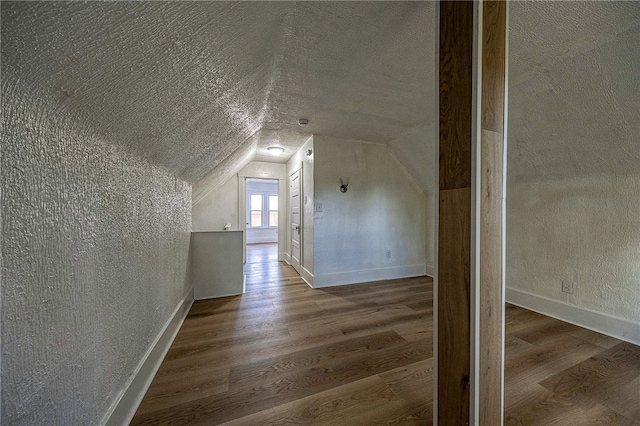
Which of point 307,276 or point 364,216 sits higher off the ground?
point 364,216

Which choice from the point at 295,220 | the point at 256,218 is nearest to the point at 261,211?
the point at 256,218

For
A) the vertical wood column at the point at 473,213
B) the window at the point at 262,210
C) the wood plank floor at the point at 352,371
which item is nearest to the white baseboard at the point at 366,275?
the wood plank floor at the point at 352,371

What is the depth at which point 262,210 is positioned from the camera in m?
8.77

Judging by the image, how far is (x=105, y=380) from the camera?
37.1 inches

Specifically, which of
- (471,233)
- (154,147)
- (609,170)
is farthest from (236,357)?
(609,170)

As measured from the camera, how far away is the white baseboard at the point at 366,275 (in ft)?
10.5

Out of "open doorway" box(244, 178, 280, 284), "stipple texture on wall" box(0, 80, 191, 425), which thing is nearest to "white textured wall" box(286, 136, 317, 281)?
"stipple texture on wall" box(0, 80, 191, 425)

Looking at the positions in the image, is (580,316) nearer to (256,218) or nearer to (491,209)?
(491,209)

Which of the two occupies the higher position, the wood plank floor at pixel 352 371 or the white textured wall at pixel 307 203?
the white textured wall at pixel 307 203

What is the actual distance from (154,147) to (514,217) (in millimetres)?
3548

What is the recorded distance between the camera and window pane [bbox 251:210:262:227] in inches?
340

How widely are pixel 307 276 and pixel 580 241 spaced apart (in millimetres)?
3064

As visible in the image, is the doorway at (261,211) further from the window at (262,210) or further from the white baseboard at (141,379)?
the white baseboard at (141,379)

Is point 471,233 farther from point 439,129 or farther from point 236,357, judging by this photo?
point 236,357
